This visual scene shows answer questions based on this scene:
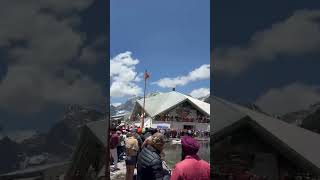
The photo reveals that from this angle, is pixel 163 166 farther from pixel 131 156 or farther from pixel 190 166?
pixel 131 156

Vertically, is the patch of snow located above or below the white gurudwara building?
below

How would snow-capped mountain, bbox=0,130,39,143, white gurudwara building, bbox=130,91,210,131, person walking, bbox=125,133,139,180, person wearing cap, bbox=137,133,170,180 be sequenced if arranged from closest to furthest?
snow-capped mountain, bbox=0,130,39,143 < person wearing cap, bbox=137,133,170,180 < person walking, bbox=125,133,139,180 < white gurudwara building, bbox=130,91,210,131

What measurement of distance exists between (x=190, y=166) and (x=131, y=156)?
3.82 meters

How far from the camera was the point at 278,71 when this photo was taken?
11.1ft

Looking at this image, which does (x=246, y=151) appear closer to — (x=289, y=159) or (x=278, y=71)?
(x=289, y=159)

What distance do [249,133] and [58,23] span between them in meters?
1.71

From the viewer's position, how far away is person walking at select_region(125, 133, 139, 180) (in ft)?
23.5

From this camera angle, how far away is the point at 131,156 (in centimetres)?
720

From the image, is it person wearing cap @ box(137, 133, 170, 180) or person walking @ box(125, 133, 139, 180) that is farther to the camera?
person walking @ box(125, 133, 139, 180)

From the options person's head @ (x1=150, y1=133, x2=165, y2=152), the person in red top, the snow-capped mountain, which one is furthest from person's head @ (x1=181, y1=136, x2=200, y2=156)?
the snow-capped mountain

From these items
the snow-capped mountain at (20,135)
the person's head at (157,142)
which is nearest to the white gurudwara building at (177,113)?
the person's head at (157,142)

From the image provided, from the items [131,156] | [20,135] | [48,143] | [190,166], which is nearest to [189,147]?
[190,166]

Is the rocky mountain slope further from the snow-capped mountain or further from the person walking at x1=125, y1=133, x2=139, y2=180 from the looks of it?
Result: the person walking at x1=125, y1=133, x2=139, y2=180

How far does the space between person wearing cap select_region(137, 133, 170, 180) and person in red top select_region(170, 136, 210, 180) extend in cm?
67
